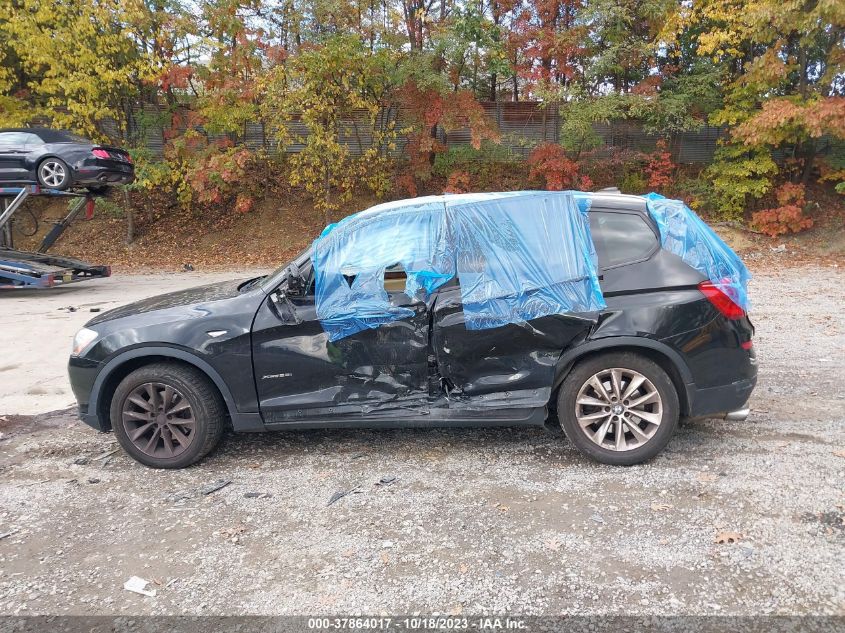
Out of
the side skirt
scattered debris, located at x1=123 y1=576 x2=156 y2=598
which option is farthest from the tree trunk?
scattered debris, located at x1=123 y1=576 x2=156 y2=598

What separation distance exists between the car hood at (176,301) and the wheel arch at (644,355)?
7.67 ft

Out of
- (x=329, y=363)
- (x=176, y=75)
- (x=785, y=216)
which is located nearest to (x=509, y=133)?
(x=785, y=216)

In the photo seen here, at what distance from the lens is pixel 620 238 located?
12.6 ft

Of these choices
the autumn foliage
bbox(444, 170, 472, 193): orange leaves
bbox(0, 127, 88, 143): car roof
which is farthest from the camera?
bbox(444, 170, 472, 193): orange leaves

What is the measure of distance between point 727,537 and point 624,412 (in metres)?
0.95

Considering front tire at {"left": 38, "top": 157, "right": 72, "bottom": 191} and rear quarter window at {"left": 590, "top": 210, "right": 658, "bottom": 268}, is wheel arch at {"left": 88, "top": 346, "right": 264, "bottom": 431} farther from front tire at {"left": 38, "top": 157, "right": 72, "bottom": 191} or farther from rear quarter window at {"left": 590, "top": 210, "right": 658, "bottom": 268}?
front tire at {"left": 38, "top": 157, "right": 72, "bottom": 191}

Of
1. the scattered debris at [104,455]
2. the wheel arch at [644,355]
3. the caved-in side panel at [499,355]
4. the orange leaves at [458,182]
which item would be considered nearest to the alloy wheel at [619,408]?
the wheel arch at [644,355]

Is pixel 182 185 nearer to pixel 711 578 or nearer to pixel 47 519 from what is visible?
pixel 47 519

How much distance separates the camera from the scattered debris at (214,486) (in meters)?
3.66

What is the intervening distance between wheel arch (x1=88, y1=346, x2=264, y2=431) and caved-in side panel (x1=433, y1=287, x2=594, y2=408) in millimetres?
1354

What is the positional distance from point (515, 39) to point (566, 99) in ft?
7.04

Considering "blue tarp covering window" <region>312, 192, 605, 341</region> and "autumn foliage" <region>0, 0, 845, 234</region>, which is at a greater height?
"autumn foliage" <region>0, 0, 845, 234</region>

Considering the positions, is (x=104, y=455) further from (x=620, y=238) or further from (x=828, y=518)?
(x=828, y=518)

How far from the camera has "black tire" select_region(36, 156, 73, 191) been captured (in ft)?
36.0
